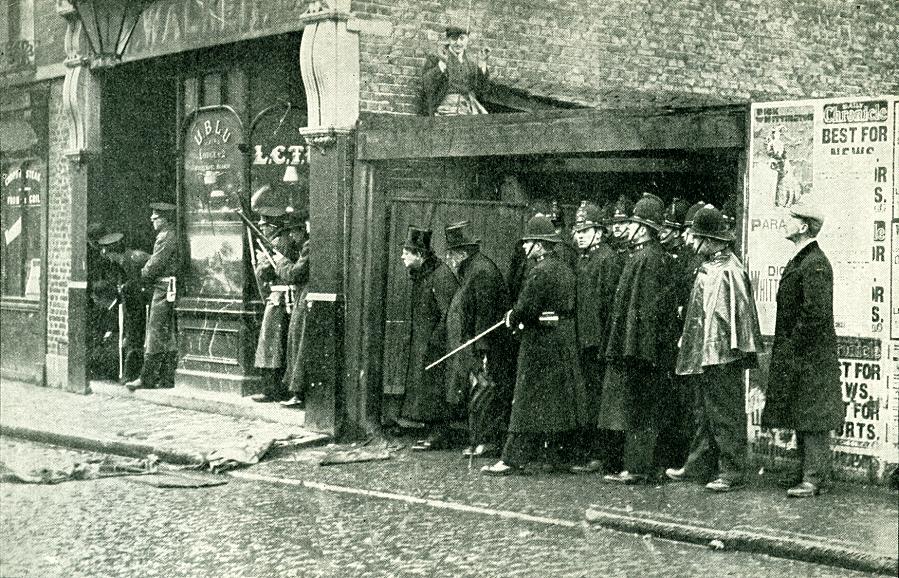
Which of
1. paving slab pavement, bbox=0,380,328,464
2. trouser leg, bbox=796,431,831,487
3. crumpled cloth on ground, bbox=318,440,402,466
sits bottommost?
crumpled cloth on ground, bbox=318,440,402,466

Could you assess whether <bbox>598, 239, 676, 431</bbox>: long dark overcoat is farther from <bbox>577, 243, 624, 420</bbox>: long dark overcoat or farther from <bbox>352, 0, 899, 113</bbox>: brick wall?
<bbox>352, 0, 899, 113</bbox>: brick wall

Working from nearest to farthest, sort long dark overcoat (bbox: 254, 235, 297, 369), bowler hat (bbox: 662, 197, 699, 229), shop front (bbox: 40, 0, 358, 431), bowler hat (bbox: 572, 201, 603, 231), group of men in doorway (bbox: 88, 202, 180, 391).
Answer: bowler hat (bbox: 572, 201, 603, 231) → bowler hat (bbox: 662, 197, 699, 229) → shop front (bbox: 40, 0, 358, 431) → long dark overcoat (bbox: 254, 235, 297, 369) → group of men in doorway (bbox: 88, 202, 180, 391)

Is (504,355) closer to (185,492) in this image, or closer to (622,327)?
(622,327)

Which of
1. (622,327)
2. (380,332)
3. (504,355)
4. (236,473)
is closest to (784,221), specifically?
(622,327)

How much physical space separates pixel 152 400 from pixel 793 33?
9132 mm

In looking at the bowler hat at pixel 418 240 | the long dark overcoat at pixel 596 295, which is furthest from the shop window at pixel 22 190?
the long dark overcoat at pixel 596 295

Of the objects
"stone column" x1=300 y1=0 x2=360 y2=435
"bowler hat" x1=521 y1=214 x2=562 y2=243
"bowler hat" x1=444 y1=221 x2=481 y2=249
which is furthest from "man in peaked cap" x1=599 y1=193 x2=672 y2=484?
"stone column" x1=300 y1=0 x2=360 y2=435

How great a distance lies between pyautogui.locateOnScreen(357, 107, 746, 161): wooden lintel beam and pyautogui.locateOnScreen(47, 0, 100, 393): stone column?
17.5 ft

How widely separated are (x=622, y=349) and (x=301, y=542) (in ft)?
9.91

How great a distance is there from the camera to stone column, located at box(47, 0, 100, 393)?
1509 centimetres

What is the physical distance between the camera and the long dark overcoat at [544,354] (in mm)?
9398

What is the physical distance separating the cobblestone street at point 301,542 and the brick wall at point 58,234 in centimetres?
702

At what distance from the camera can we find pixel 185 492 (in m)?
9.09

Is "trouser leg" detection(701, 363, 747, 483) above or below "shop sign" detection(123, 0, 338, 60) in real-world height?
below
